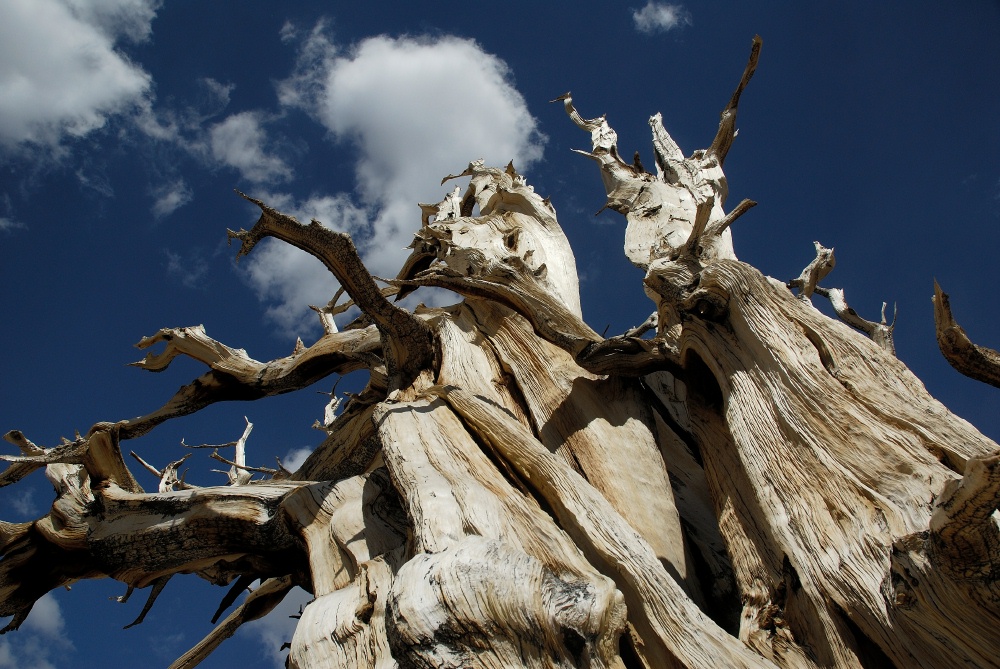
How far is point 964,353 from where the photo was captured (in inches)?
99.5

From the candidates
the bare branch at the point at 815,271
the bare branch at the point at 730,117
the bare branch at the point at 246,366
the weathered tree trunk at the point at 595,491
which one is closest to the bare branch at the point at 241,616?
the weathered tree trunk at the point at 595,491

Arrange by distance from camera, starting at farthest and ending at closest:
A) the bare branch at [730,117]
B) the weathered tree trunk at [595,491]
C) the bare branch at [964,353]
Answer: the bare branch at [730,117]
the bare branch at [964,353]
the weathered tree trunk at [595,491]

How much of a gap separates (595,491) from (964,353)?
142 centimetres

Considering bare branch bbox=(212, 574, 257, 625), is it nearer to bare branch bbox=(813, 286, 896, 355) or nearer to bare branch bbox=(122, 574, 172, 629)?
bare branch bbox=(122, 574, 172, 629)

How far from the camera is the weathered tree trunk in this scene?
5.94ft

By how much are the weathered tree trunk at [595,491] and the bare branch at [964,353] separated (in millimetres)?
18

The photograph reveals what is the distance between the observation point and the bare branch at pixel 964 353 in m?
2.44

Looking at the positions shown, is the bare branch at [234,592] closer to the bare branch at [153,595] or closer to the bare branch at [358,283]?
the bare branch at [153,595]

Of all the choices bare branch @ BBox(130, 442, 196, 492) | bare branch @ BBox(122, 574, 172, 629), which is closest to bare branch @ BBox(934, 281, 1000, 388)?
bare branch @ BBox(122, 574, 172, 629)

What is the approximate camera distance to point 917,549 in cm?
172

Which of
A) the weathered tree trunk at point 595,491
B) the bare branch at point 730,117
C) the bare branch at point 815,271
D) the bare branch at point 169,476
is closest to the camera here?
the weathered tree trunk at point 595,491

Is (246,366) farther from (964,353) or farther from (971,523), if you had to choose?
(971,523)

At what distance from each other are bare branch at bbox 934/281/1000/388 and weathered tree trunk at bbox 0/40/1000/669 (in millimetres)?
18

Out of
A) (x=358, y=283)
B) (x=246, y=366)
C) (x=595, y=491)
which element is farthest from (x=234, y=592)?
(x=595, y=491)
